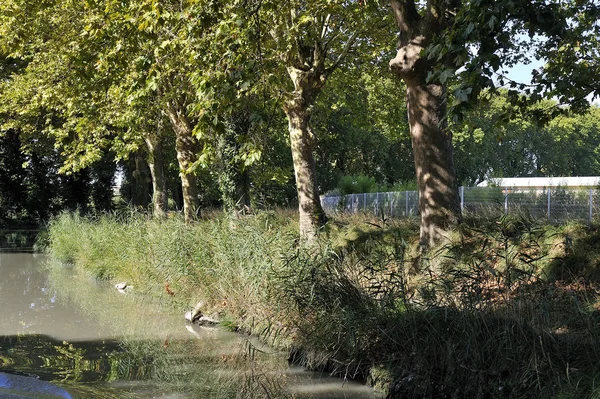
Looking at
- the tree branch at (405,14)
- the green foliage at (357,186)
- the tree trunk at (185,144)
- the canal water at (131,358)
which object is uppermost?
the tree branch at (405,14)

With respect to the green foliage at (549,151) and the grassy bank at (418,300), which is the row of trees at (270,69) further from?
the green foliage at (549,151)

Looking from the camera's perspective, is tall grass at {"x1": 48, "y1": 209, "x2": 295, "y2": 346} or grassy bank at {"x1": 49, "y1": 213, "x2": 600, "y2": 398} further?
tall grass at {"x1": 48, "y1": 209, "x2": 295, "y2": 346}

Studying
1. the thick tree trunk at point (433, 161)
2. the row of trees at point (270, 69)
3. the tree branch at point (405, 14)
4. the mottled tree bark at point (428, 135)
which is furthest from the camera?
the tree branch at point (405, 14)

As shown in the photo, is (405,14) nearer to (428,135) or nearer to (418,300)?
(428,135)

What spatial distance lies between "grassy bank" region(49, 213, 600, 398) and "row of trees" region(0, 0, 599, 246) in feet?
5.06

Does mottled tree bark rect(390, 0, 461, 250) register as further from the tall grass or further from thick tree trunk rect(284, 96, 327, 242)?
thick tree trunk rect(284, 96, 327, 242)

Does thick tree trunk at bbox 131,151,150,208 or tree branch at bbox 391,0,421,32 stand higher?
tree branch at bbox 391,0,421,32

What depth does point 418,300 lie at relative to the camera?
8.27 metres

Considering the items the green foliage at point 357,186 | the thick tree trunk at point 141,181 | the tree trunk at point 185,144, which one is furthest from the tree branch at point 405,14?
the thick tree trunk at point 141,181

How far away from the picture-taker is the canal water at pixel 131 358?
7812 mm

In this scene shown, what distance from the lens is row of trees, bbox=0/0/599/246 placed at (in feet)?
28.6

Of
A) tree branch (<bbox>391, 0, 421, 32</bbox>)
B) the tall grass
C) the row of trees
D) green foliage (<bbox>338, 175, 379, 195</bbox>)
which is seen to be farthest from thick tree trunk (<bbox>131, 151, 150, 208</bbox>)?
tree branch (<bbox>391, 0, 421, 32</bbox>)

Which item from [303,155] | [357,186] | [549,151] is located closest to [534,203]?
[303,155]

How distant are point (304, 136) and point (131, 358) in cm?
854
